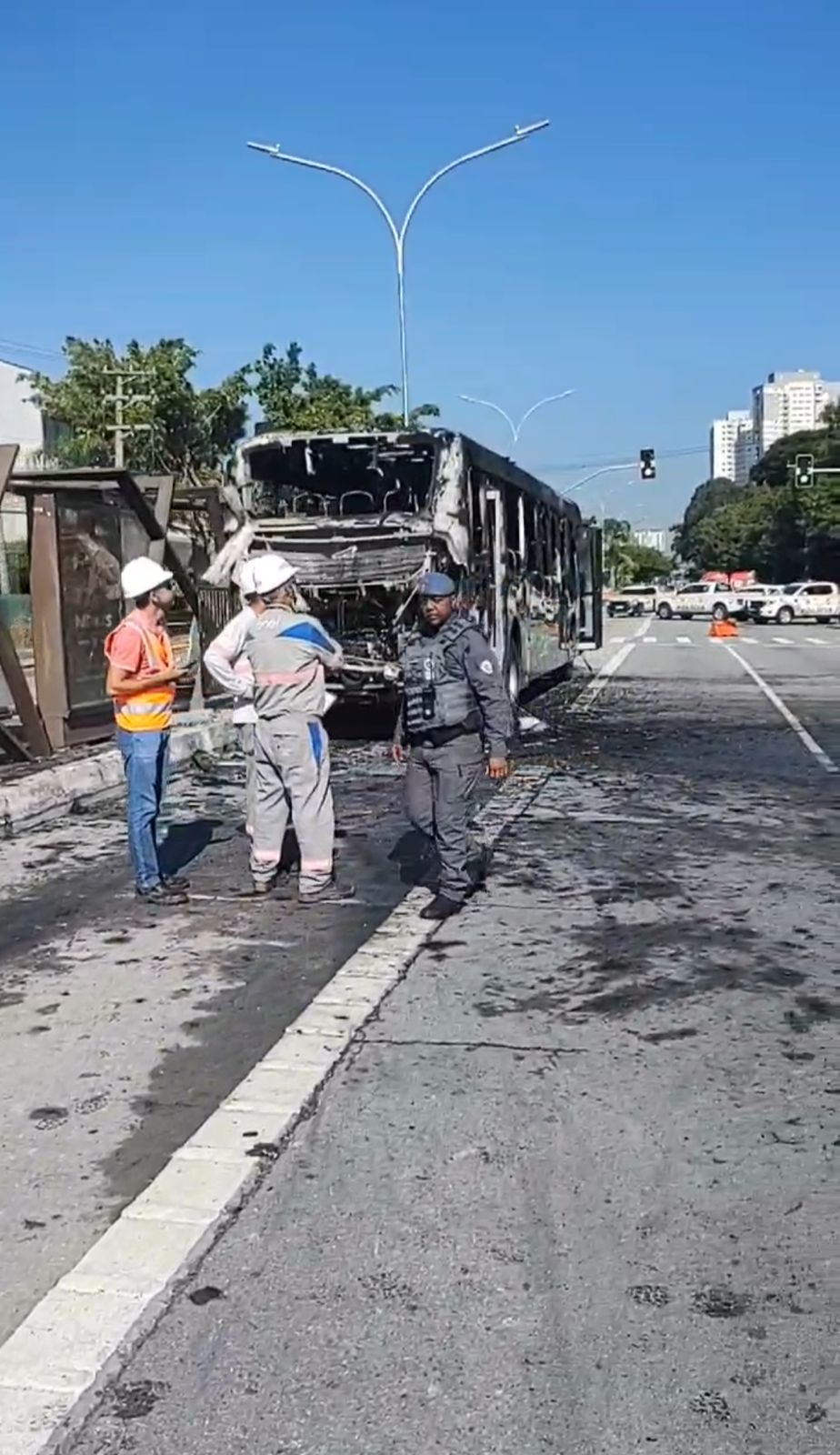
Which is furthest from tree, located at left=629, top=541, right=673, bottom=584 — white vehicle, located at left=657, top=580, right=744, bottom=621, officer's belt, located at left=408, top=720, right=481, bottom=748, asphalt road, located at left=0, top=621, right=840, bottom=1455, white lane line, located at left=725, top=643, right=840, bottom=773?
asphalt road, located at left=0, top=621, right=840, bottom=1455

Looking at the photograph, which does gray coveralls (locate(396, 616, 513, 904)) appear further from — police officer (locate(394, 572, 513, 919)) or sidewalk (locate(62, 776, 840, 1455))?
sidewalk (locate(62, 776, 840, 1455))

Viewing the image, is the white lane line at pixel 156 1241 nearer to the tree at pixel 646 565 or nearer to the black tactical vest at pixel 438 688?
the black tactical vest at pixel 438 688

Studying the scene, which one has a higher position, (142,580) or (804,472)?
(804,472)

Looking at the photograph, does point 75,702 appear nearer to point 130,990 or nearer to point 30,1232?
point 130,990

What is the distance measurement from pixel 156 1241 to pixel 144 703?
4231 mm

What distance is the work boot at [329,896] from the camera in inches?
313

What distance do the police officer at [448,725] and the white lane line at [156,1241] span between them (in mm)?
1491

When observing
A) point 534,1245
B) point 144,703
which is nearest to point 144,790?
point 144,703

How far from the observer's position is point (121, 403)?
3850cm

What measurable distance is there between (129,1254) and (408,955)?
301 cm

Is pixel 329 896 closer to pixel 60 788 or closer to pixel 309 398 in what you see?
pixel 60 788

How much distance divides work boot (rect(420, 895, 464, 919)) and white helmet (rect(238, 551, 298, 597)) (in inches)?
70.6

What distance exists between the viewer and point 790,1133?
472cm

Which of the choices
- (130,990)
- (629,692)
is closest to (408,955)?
(130,990)
